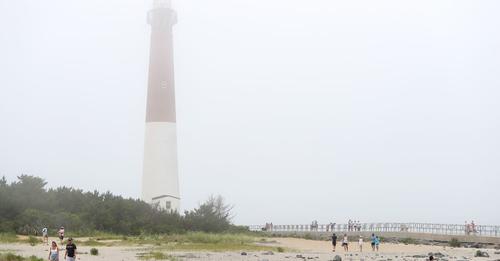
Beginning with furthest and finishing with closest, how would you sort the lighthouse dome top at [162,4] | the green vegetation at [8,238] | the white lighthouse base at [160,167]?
the lighthouse dome top at [162,4]
the white lighthouse base at [160,167]
the green vegetation at [8,238]

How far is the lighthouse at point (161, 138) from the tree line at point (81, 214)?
7.04 ft

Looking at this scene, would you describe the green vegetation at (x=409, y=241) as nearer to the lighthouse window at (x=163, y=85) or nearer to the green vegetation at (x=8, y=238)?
the lighthouse window at (x=163, y=85)

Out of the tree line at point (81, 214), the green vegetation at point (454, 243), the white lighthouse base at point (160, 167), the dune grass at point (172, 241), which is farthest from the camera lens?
the white lighthouse base at point (160, 167)

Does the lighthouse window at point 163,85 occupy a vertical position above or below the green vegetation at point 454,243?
above

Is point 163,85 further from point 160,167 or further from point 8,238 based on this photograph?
point 8,238

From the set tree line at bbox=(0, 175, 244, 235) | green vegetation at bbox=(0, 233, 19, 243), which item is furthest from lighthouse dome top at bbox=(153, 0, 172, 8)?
green vegetation at bbox=(0, 233, 19, 243)

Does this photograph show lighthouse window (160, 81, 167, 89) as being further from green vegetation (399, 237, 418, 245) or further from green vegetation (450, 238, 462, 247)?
green vegetation (450, 238, 462, 247)

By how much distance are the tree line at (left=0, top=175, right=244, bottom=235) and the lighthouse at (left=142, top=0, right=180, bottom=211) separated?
2145mm

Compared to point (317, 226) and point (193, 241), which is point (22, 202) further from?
point (317, 226)

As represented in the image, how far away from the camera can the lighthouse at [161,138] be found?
5694 centimetres

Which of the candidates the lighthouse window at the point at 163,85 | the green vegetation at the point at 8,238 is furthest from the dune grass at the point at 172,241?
the lighthouse window at the point at 163,85

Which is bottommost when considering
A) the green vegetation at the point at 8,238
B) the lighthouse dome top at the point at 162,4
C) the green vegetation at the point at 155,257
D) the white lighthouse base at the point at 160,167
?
the green vegetation at the point at 155,257

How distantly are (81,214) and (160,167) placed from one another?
9.26 m

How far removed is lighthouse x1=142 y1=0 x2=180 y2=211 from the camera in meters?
56.9
